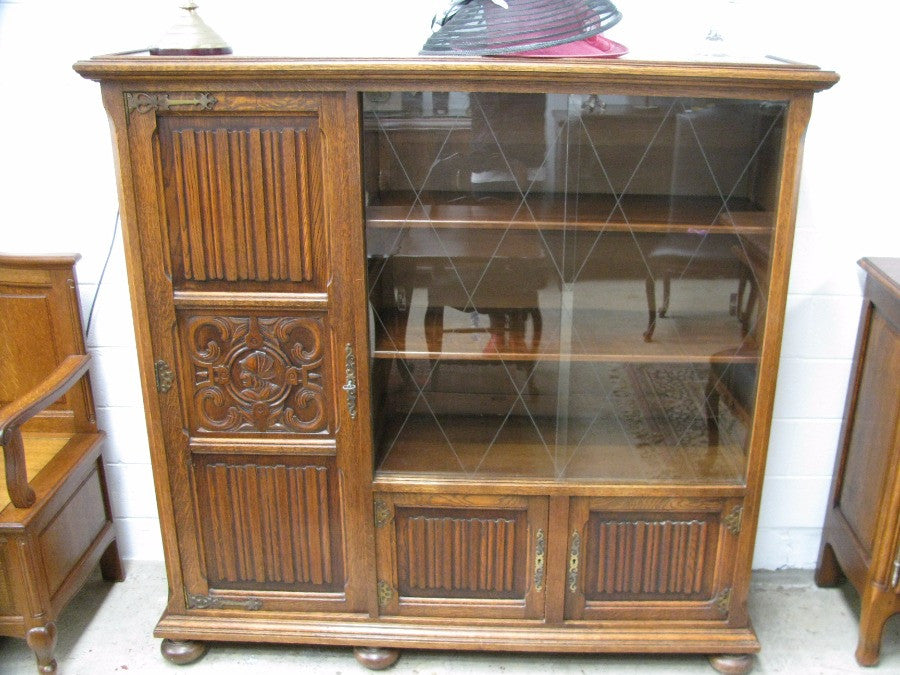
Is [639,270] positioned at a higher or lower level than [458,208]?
lower

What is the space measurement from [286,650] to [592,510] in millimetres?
813

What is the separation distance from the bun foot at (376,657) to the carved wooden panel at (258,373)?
551mm

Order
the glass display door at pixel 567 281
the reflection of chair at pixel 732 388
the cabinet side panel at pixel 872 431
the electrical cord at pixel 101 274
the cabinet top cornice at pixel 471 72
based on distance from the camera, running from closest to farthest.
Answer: the cabinet top cornice at pixel 471 72, the glass display door at pixel 567 281, the reflection of chair at pixel 732 388, the cabinet side panel at pixel 872 431, the electrical cord at pixel 101 274

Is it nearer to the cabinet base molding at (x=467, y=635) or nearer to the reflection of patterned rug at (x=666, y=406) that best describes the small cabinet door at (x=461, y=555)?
the cabinet base molding at (x=467, y=635)

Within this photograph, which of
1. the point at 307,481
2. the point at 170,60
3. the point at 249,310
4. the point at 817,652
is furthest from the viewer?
the point at 817,652

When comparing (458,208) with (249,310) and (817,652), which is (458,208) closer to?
(249,310)

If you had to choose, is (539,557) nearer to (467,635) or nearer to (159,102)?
(467,635)

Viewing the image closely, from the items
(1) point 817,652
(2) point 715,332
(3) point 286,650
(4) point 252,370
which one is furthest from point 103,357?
(1) point 817,652

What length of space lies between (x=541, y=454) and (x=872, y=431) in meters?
0.80

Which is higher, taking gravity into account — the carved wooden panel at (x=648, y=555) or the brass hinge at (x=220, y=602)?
the carved wooden panel at (x=648, y=555)

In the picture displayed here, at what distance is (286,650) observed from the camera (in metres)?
1.98

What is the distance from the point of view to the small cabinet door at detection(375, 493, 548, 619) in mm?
1828

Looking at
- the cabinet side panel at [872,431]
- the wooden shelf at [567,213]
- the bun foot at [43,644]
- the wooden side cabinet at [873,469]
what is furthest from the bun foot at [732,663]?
the bun foot at [43,644]

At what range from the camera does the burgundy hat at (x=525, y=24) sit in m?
1.58
